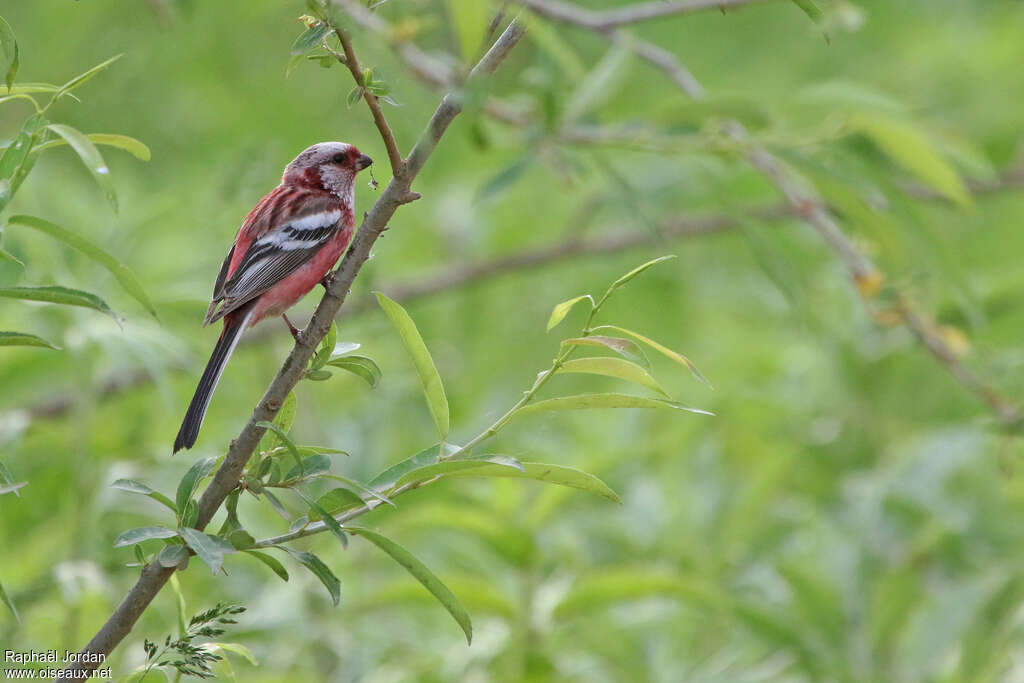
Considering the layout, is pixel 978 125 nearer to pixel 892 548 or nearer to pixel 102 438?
pixel 892 548

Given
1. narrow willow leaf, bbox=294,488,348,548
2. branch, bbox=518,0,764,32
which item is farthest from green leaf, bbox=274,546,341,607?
branch, bbox=518,0,764,32

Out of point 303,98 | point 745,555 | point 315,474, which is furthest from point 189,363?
point 303,98

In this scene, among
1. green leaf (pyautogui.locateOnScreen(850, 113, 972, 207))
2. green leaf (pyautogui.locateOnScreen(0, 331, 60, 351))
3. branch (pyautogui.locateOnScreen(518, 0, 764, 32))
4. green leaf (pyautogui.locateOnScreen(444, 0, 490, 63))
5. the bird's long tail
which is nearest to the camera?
green leaf (pyautogui.locateOnScreen(444, 0, 490, 63))

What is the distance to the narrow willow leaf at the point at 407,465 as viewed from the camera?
1851mm

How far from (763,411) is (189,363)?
8.80 feet

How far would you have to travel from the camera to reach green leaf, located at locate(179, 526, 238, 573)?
1.62m

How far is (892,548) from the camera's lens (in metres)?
5.21

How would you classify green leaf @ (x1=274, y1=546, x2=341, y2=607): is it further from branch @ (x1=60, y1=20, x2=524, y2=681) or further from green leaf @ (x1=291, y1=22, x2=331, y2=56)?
green leaf @ (x1=291, y1=22, x2=331, y2=56)

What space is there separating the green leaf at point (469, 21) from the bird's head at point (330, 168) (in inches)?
64.6

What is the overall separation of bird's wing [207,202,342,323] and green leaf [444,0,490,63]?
1600mm

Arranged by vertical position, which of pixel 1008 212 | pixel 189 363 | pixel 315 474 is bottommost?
pixel 1008 212

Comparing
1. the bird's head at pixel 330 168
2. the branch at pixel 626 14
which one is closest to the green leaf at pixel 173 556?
the bird's head at pixel 330 168

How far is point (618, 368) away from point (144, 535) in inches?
29.3

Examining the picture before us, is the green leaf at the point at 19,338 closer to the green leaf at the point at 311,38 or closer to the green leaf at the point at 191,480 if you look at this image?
the green leaf at the point at 191,480
